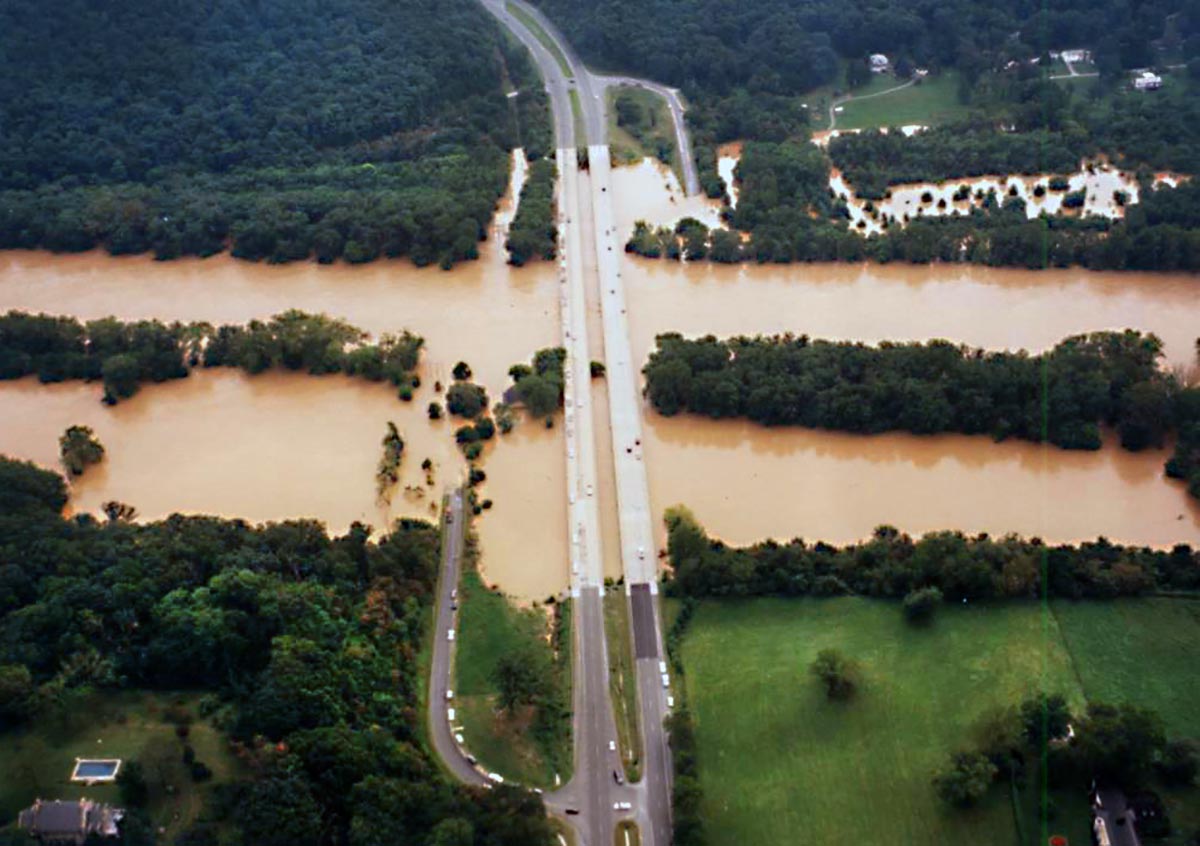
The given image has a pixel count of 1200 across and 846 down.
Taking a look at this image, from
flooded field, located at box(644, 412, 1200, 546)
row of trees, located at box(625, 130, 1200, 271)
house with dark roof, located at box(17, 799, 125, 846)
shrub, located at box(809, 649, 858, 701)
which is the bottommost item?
house with dark roof, located at box(17, 799, 125, 846)

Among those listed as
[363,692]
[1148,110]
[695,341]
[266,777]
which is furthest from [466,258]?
[1148,110]

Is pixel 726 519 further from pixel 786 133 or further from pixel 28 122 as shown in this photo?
pixel 28 122

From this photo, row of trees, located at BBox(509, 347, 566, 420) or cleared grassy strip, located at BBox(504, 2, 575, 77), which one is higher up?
cleared grassy strip, located at BBox(504, 2, 575, 77)

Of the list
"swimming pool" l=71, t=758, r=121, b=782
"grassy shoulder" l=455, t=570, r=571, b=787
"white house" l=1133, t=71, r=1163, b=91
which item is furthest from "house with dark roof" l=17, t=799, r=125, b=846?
"white house" l=1133, t=71, r=1163, b=91

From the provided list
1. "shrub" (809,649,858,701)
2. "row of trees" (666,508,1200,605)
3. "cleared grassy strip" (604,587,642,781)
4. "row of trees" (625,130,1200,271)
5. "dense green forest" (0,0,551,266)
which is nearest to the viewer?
"cleared grassy strip" (604,587,642,781)

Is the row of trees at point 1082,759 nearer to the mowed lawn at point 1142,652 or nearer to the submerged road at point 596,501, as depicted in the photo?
the mowed lawn at point 1142,652

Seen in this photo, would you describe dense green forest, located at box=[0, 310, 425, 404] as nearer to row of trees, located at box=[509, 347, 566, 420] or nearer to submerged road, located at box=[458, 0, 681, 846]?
row of trees, located at box=[509, 347, 566, 420]

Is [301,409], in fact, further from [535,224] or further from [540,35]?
[540,35]
